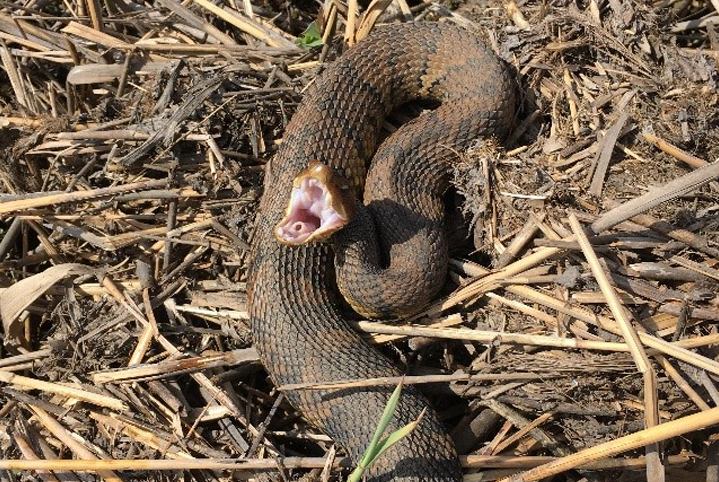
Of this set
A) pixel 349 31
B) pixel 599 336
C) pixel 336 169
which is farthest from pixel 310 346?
pixel 349 31

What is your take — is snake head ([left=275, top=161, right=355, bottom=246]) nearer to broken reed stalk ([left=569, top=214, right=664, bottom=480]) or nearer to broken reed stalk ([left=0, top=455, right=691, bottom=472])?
broken reed stalk ([left=0, top=455, right=691, bottom=472])

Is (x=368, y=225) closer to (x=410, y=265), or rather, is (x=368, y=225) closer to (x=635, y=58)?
(x=410, y=265)

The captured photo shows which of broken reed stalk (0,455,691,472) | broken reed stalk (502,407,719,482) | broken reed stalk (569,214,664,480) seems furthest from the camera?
broken reed stalk (0,455,691,472)

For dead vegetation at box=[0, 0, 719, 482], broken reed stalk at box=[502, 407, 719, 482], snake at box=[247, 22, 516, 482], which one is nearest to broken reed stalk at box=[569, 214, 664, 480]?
dead vegetation at box=[0, 0, 719, 482]

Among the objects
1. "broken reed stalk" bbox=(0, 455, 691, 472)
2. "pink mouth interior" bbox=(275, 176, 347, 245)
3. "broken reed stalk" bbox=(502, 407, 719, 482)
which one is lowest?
"broken reed stalk" bbox=(0, 455, 691, 472)

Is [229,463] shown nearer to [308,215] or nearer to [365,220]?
[308,215]

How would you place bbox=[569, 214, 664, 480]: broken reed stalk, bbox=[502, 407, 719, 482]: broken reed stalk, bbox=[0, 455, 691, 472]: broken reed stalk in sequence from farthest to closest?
bbox=[0, 455, 691, 472]: broken reed stalk → bbox=[569, 214, 664, 480]: broken reed stalk → bbox=[502, 407, 719, 482]: broken reed stalk

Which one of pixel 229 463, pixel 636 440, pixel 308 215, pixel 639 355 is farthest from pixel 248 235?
pixel 636 440

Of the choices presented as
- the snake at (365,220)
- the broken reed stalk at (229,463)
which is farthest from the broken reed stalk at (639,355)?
the snake at (365,220)

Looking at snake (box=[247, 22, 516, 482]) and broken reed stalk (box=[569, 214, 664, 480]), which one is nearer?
broken reed stalk (box=[569, 214, 664, 480])
